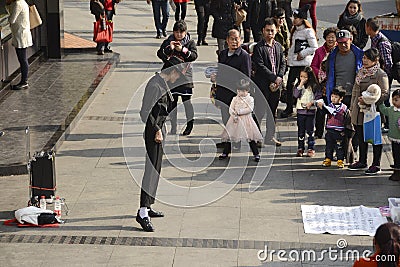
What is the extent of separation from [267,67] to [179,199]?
2.86 meters

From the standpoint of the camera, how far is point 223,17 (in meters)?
16.3

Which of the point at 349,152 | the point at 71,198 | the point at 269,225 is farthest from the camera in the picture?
the point at 349,152

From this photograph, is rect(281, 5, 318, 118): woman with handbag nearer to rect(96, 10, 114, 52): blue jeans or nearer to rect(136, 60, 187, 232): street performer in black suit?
rect(136, 60, 187, 232): street performer in black suit

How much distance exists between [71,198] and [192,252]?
218 cm

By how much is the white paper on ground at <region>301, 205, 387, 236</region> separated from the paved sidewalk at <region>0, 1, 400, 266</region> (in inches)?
5.5

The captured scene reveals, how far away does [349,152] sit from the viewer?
11812mm

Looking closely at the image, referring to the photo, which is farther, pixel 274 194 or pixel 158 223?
pixel 274 194

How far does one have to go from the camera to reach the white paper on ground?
9523 millimetres

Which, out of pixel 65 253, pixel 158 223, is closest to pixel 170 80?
pixel 158 223

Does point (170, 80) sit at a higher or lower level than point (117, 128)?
higher

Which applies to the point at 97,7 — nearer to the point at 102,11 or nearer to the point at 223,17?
the point at 102,11

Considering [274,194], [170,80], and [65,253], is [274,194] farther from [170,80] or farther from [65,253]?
[65,253]

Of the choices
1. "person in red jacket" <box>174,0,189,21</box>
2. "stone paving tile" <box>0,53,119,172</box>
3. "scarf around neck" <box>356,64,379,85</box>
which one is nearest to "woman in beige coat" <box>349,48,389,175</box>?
"scarf around neck" <box>356,64,379,85</box>

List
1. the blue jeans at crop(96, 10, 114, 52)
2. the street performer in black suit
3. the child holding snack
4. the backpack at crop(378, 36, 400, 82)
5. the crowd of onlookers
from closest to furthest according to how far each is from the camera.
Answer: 1. the street performer in black suit
2. the child holding snack
3. the crowd of onlookers
4. the backpack at crop(378, 36, 400, 82)
5. the blue jeans at crop(96, 10, 114, 52)
